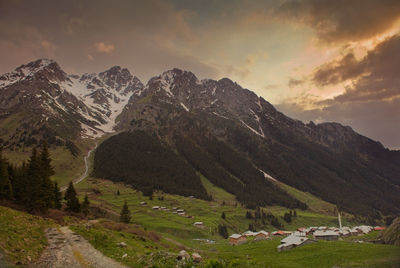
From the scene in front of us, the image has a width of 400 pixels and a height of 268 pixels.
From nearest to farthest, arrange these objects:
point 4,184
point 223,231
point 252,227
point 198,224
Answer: point 4,184 → point 198,224 → point 223,231 → point 252,227

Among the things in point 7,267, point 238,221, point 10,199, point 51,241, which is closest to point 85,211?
point 10,199

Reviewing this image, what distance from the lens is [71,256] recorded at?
25.9 m

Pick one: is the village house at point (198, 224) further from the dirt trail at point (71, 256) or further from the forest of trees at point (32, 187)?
the dirt trail at point (71, 256)

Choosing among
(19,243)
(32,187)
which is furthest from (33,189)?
(19,243)

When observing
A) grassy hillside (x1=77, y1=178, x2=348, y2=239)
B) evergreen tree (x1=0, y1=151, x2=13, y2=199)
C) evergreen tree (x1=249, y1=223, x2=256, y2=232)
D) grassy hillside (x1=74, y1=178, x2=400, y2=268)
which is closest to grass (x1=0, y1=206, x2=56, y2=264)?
grassy hillside (x1=74, y1=178, x2=400, y2=268)

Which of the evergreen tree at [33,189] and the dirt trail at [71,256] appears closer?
the dirt trail at [71,256]

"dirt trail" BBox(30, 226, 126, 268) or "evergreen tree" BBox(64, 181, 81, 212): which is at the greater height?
"evergreen tree" BBox(64, 181, 81, 212)

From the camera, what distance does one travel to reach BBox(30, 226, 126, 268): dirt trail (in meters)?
23.1

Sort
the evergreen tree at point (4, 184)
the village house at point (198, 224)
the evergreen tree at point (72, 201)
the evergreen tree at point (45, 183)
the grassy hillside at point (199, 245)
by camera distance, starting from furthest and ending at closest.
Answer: the village house at point (198, 224)
the evergreen tree at point (72, 201)
the evergreen tree at point (4, 184)
the evergreen tree at point (45, 183)
the grassy hillside at point (199, 245)

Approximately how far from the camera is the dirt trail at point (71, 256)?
23.1m

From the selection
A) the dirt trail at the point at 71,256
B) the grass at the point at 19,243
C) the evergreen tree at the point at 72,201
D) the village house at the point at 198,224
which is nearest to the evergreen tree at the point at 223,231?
the village house at the point at 198,224

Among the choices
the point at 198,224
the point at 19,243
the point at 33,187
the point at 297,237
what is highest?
the point at 33,187

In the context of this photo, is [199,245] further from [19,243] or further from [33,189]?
[19,243]

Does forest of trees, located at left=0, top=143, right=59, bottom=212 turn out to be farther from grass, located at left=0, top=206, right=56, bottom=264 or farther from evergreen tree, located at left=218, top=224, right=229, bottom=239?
evergreen tree, located at left=218, top=224, right=229, bottom=239
